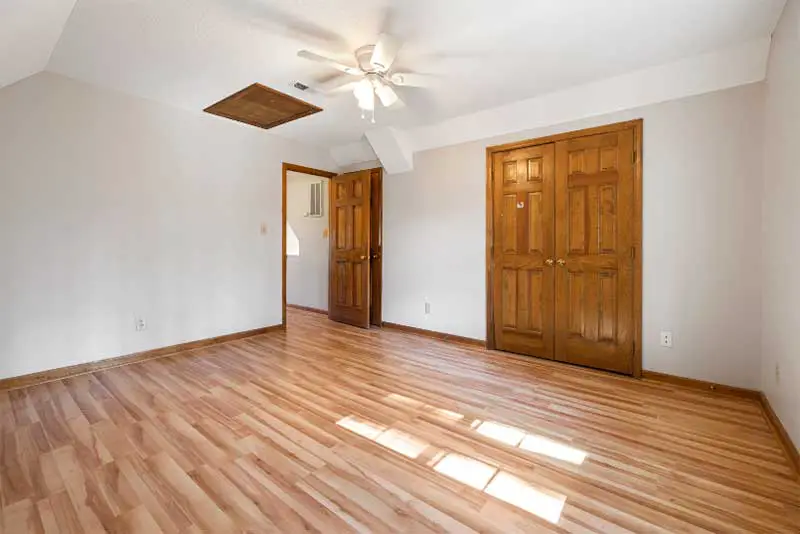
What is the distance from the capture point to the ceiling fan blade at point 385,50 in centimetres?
227

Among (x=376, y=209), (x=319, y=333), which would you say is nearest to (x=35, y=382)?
(x=319, y=333)

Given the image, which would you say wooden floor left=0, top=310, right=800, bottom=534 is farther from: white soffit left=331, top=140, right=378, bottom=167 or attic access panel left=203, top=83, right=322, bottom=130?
white soffit left=331, top=140, right=378, bottom=167

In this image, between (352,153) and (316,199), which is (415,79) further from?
(316,199)

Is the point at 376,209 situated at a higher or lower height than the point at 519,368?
higher

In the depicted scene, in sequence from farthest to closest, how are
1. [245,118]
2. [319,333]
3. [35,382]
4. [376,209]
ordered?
[376,209] → [319,333] → [245,118] → [35,382]

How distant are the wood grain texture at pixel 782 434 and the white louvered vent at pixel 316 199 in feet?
18.3

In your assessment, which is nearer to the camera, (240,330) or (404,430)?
(404,430)

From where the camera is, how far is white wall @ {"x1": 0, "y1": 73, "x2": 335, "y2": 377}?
2920mm

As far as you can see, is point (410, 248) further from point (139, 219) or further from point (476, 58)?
point (139, 219)

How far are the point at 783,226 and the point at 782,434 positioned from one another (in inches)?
46.3

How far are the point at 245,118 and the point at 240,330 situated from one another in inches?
95.6

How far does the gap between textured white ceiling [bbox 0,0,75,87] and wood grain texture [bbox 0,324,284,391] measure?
222 cm

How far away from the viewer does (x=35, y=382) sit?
295 cm

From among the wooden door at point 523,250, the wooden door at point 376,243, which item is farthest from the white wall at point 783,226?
the wooden door at point 376,243
